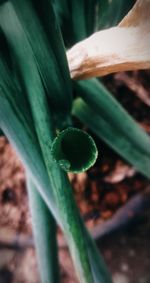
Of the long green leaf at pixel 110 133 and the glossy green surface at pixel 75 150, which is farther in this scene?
the long green leaf at pixel 110 133

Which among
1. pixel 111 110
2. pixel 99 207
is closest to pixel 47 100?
pixel 111 110

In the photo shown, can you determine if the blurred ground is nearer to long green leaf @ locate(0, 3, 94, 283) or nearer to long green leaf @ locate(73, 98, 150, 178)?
long green leaf @ locate(73, 98, 150, 178)

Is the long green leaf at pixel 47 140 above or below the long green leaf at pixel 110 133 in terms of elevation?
above

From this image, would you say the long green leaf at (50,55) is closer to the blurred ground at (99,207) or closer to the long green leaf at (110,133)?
the long green leaf at (110,133)

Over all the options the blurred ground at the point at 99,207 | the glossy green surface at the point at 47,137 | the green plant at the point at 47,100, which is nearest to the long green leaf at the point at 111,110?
the green plant at the point at 47,100

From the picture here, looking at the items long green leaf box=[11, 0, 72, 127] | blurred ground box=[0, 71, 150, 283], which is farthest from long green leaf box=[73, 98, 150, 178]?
blurred ground box=[0, 71, 150, 283]

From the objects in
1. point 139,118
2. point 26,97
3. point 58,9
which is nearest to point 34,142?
point 26,97

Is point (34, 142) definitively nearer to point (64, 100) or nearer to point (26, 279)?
point (64, 100)
